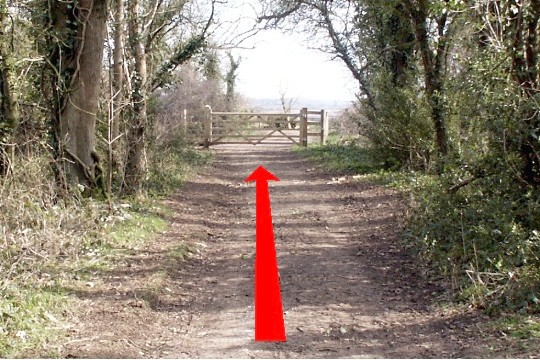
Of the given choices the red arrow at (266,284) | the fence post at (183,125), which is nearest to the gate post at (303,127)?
the fence post at (183,125)

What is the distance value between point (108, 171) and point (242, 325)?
6706mm

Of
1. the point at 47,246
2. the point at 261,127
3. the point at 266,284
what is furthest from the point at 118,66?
the point at 261,127

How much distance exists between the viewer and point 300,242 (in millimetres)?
11484

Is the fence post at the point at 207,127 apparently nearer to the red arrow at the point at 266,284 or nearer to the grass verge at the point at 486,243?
the red arrow at the point at 266,284

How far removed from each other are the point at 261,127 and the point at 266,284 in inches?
1032

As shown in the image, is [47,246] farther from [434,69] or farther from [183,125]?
[183,125]

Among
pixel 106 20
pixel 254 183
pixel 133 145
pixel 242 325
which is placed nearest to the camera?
pixel 242 325

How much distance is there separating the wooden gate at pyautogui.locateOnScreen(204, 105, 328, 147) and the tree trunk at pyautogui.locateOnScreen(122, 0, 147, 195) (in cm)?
1795

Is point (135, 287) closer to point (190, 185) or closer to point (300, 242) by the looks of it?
point (300, 242)

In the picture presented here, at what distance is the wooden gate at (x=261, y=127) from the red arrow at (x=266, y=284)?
18.3m

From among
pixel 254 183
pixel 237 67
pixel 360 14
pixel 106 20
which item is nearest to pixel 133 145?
pixel 106 20

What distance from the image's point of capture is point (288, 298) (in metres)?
8.19

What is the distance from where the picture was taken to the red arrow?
6.99 metres

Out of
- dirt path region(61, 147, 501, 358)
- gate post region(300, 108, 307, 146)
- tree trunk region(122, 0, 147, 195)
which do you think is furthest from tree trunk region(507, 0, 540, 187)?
gate post region(300, 108, 307, 146)
